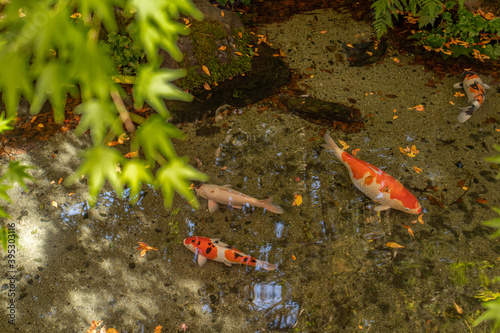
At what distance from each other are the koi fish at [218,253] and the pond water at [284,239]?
8 cm

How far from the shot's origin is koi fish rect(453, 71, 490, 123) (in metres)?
3.57

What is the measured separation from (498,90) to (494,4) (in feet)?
5.48

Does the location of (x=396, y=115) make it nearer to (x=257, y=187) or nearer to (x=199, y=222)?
(x=257, y=187)

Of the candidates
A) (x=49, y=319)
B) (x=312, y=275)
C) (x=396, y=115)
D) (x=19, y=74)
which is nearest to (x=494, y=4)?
(x=396, y=115)

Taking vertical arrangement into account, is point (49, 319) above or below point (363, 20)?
below

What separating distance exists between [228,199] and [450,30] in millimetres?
4094

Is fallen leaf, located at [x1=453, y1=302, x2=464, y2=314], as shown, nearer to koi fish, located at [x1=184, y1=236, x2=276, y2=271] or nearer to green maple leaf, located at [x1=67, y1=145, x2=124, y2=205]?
koi fish, located at [x1=184, y1=236, x2=276, y2=271]

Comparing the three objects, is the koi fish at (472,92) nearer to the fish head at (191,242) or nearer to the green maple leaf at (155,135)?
the fish head at (191,242)

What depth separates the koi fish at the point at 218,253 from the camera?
264cm

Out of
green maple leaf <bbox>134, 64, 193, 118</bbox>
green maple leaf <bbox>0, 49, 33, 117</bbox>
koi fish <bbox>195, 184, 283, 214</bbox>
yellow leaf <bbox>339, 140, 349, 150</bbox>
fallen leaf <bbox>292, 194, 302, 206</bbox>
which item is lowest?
fallen leaf <bbox>292, 194, 302, 206</bbox>

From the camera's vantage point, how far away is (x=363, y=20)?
4.89 metres

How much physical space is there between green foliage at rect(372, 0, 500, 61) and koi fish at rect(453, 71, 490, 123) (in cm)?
67

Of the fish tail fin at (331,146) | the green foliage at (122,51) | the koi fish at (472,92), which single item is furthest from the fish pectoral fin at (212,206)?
the koi fish at (472,92)

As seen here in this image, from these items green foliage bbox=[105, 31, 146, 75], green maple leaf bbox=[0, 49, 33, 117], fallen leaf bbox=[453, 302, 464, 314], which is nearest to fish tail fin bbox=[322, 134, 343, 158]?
fallen leaf bbox=[453, 302, 464, 314]
